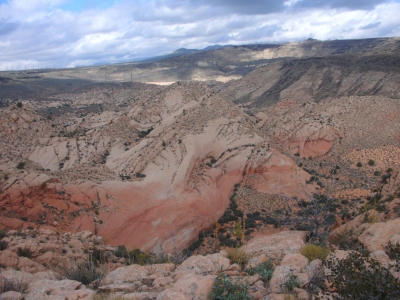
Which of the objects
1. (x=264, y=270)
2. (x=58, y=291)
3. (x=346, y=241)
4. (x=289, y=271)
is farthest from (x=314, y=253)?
(x=58, y=291)

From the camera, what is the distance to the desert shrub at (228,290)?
5.31 meters

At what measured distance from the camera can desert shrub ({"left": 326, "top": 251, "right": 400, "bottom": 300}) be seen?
4.41 meters

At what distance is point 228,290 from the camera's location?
5.49m

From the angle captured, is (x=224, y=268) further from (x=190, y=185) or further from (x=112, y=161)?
(x=112, y=161)

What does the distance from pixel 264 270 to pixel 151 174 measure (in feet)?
40.2

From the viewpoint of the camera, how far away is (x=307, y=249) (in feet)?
23.8

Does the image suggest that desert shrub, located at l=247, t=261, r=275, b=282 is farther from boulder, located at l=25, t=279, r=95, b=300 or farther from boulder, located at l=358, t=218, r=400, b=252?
boulder, located at l=25, t=279, r=95, b=300

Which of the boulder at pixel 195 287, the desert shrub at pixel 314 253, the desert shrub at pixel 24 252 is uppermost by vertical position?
the boulder at pixel 195 287

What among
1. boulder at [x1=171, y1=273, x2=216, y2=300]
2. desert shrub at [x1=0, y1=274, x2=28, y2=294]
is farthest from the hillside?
desert shrub at [x1=0, y1=274, x2=28, y2=294]

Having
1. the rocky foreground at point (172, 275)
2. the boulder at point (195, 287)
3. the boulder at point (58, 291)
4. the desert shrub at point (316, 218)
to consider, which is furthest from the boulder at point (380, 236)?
the boulder at point (58, 291)

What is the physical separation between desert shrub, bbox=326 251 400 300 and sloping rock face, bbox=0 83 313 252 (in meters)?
8.98

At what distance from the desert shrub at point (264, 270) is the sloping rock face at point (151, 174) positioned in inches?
283

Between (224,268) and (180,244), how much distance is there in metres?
8.66

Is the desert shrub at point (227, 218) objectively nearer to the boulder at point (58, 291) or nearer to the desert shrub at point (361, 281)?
the boulder at point (58, 291)
